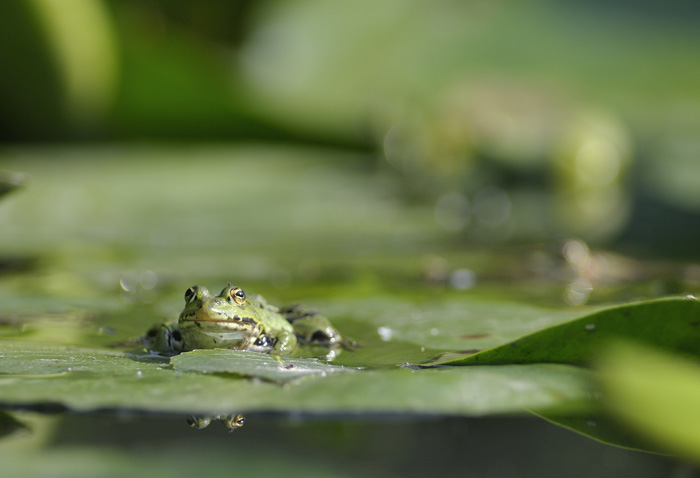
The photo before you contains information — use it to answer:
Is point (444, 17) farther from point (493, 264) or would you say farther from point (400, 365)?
point (400, 365)

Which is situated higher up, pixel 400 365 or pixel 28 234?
pixel 28 234

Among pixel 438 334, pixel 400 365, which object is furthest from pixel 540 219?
pixel 400 365

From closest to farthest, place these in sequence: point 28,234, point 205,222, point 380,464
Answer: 1. point 380,464
2. point 28,234
3. point 205,222

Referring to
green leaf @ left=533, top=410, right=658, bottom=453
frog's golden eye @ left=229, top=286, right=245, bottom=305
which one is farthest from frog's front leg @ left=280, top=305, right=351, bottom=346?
green leaf @ left=533, top=410, right=658, bottom=453

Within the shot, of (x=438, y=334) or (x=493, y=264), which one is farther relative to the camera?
(x=493, y=264)

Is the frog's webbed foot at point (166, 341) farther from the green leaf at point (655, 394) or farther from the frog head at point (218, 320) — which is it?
the green leaf at point (655, 394)

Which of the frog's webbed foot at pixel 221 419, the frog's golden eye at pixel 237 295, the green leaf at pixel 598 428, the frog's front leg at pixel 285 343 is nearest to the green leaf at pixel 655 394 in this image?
the green leaf at pixel 598 428

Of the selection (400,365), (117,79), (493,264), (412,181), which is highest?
(117,79)
